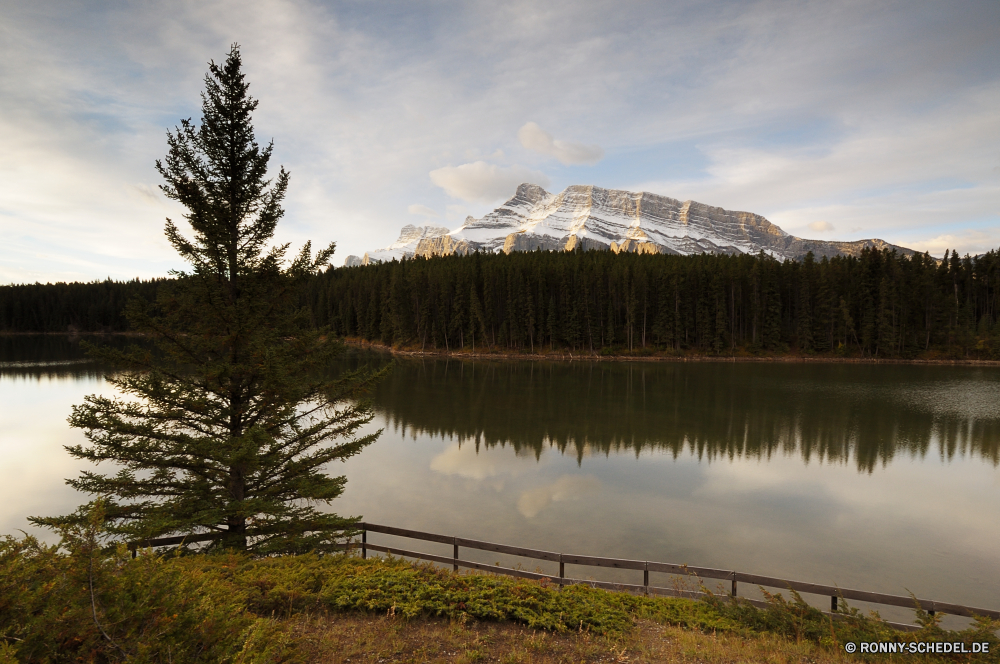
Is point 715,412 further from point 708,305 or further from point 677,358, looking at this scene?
point 708,305

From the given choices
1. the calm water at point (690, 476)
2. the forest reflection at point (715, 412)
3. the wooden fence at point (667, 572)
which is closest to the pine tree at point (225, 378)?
the wooden fence at point (667, 572)

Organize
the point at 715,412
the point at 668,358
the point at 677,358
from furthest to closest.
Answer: the point at 677,358, the point at 668,358, the point at 715,412

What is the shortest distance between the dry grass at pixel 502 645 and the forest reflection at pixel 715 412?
1752 cm

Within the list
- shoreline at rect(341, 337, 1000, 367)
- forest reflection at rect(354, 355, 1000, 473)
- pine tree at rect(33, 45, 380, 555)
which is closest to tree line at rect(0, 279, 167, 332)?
shoreline at rect(341, 337, 1000, 367)

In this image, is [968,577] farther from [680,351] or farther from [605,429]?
[680,351]

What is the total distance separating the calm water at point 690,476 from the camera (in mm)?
16031

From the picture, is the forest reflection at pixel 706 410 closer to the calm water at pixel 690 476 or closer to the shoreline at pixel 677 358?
the calm water at pixel 690 476

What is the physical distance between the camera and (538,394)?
1890 inches

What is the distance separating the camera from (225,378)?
1221cm

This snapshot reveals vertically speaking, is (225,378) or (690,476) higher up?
(225,378)

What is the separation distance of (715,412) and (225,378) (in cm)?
3630

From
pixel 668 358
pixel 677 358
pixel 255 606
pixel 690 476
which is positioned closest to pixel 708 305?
pixel 677 358

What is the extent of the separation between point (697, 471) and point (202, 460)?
21.6 meters

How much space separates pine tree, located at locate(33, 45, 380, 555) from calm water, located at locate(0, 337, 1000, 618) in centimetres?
564
